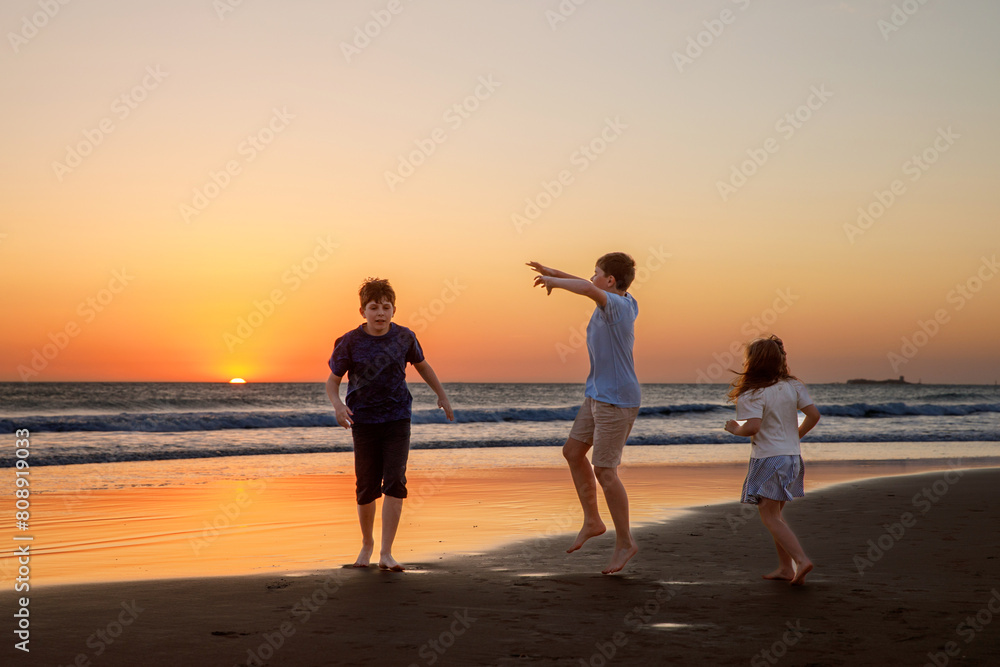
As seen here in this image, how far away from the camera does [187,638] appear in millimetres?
3617

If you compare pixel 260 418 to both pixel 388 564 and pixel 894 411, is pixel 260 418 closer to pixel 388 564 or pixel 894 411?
pixel 388 564

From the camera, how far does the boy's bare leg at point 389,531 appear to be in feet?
17.0

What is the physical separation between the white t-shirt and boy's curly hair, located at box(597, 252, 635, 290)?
1010mm

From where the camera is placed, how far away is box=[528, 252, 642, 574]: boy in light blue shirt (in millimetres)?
5023

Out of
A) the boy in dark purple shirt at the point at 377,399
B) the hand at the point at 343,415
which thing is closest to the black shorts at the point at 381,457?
the boy in dark purple shirt at the point at 377,399

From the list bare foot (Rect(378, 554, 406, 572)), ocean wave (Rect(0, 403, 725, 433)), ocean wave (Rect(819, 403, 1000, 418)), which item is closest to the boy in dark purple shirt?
bare foot (Rect(378, 554, 406, 572))

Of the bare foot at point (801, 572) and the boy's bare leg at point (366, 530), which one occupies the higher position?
the boy's bare leg at point (366, 530)

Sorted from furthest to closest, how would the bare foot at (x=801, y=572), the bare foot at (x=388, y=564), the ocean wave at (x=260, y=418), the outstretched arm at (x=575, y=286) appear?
the ocean wave at (x=260, y=418) → the bare foot at (x=388, y=564) → the outstretched arm at (x=575, y=286) → the bare foot at (x=801, y=572)

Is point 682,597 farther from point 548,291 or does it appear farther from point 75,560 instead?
point 75,560

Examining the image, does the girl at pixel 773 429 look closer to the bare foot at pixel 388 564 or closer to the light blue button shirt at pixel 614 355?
the light blue button shirt at pixel 614 355

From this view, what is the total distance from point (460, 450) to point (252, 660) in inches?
553

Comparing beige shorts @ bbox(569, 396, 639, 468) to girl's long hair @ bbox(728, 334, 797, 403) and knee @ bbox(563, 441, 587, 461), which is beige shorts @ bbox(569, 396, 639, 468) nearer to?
knee @ bbox(563, 441, 587, 461)

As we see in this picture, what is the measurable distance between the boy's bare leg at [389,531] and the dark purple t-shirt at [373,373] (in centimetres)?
55

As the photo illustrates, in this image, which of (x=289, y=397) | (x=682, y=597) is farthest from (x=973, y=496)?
(x=289, y=397)
